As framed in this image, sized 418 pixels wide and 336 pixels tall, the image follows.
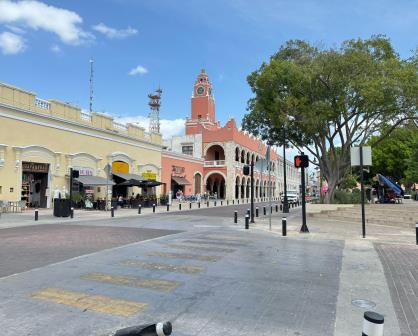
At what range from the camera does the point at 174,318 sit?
4.86m

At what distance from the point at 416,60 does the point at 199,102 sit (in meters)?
47.3

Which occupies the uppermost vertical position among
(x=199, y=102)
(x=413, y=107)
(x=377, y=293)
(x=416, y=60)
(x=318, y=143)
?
(x=199, y=102)

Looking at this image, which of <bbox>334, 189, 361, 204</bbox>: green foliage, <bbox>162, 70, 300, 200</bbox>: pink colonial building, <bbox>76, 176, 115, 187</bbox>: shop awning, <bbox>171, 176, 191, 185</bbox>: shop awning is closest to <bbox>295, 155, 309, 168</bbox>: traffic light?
<bbox>334, 189, 361, 204</bbox>: green foliage

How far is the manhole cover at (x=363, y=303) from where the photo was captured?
5456mm

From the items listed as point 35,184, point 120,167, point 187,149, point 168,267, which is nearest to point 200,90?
point 187,149

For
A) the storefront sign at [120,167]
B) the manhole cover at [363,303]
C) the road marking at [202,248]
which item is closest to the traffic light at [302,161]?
the road marking at [202,248]

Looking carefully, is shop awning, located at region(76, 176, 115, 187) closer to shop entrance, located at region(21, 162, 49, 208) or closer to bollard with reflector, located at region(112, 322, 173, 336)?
shop entrance, located at region(21, 162, 49, 208)

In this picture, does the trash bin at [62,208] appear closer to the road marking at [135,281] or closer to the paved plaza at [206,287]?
the paved plaza at [206,287]

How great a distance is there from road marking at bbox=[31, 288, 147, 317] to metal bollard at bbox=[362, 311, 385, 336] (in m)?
3.14

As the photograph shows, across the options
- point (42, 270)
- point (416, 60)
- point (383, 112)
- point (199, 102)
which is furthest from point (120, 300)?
point (199, 102)

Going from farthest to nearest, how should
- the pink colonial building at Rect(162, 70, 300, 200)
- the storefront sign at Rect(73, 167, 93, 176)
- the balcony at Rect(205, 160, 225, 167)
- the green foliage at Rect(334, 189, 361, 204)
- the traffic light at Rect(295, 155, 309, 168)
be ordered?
the balcony at Rect(205, 160, 225, 167) < the pink colonial building at Rect(162, 70, 300, 200) < the storefront sign at Rect(73, 167, 93, 176) < the green foliage at Rect(334, 189, 361, 204) < the traffic light at Rect(295, 155, 309, 168)

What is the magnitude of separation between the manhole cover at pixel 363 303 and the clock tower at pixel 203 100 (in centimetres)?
6140

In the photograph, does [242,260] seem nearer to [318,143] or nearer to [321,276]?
[321,276]

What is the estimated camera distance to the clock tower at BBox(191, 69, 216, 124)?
6775 cm
